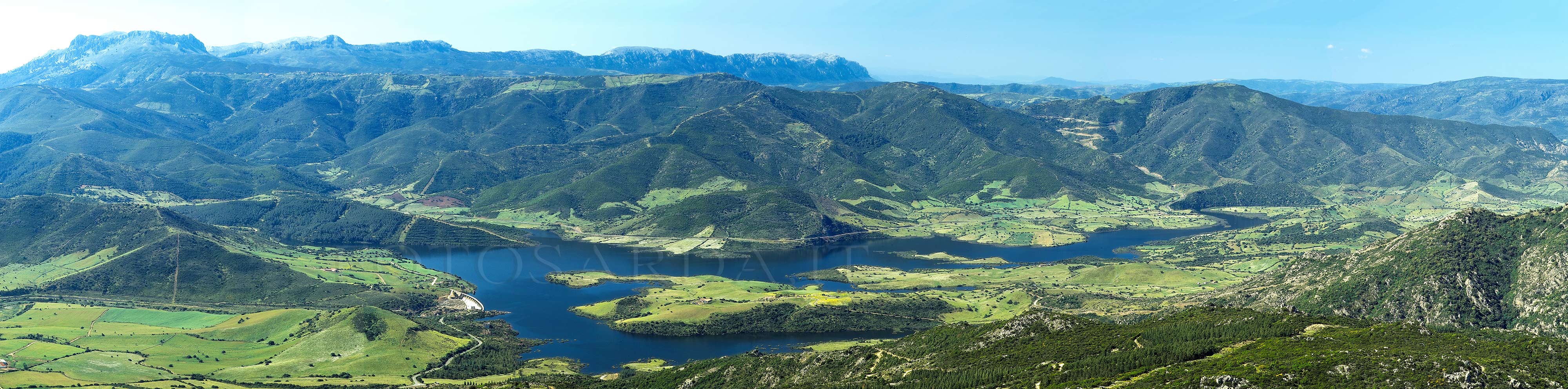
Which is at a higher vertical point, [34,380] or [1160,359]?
[1160,359]

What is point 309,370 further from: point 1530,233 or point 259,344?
point 1530,233

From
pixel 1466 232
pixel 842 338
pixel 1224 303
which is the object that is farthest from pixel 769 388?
pixel 1466 232

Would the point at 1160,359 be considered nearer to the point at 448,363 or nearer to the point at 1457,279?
the point at 1457,279

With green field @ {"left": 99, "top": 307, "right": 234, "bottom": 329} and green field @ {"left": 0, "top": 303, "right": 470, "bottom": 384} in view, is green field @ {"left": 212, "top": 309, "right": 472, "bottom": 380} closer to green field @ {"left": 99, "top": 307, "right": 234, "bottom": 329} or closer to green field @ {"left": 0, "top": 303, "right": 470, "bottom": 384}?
green field @ {"left": 0, "top": 303, "right": 470, "bottom": 384}

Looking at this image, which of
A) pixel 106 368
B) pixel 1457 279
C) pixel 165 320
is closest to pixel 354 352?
pixel 106 368

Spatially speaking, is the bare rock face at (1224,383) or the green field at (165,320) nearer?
the bare rock face at (1224,383)

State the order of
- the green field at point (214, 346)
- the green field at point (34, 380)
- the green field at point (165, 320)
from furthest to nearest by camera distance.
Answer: the green field at point (165, 320)
the green field at point (214, 346)
the green field at point (34, 380)

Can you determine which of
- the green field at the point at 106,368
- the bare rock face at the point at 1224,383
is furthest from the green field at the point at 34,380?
the bare rock face at the point at 1224,383

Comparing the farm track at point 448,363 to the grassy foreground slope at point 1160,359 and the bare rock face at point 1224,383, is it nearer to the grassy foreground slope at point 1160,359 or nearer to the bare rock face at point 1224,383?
the grassy foreground slope at point 1160,359
